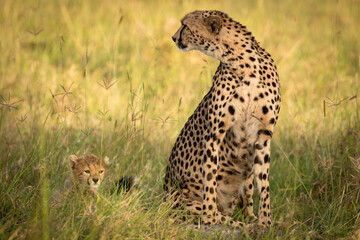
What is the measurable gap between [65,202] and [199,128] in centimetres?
102

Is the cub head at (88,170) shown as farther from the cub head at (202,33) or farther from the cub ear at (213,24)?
the cub ear at (213,24)

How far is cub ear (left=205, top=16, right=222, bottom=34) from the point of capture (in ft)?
10.3

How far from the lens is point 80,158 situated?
3.67 meters

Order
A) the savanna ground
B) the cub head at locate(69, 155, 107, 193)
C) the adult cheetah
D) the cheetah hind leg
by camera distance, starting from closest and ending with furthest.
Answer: the savanna ground, the adult cheetah, the cheetah hind leg, the cub head at locate(69, 155, 107, 193)

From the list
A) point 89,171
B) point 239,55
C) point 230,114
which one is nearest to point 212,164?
point 230,114

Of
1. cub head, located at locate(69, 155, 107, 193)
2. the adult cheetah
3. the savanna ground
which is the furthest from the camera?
cub head, located at locate(69, 155, 107, 193)

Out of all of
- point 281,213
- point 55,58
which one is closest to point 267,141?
point 281,213

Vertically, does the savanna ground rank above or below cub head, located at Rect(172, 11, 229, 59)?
below

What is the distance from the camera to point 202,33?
319cm

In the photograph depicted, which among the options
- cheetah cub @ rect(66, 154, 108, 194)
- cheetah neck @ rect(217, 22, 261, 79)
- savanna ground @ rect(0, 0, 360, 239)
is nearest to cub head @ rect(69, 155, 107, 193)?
cheetah cub @ rect(66, 154, 108, 194)

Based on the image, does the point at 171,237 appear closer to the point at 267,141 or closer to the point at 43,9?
the point at 267,141

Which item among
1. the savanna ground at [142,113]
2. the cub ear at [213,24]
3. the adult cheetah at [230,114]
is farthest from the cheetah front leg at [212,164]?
the cub ear at [213,24]

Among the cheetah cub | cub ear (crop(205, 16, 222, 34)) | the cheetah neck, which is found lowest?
the cheetah cub

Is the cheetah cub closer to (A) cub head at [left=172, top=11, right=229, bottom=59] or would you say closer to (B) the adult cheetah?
(B) the adult cheetah
